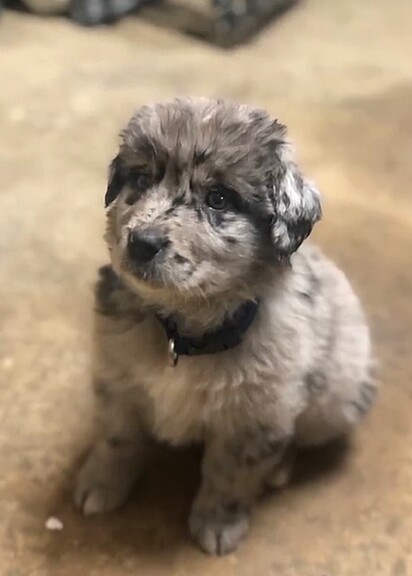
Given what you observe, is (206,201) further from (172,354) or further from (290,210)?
(172,354)

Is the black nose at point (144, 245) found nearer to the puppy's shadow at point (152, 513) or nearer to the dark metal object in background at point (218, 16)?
the puppy's shadow at point (152, 513)

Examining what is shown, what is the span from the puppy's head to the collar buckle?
0.15m

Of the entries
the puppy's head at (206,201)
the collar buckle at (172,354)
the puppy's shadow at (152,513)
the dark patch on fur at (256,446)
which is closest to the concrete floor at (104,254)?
the puppy's shadow at (152,513)

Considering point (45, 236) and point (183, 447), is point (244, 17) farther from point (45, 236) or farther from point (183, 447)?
point (183, 447)

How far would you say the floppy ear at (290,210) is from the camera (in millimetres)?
1442

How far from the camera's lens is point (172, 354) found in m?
1.58

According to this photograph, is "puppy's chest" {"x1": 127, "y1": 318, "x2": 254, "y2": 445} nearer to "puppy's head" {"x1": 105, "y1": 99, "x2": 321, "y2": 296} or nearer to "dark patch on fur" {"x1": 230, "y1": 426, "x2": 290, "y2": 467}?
"dark patch on fur" {"x1": 230, "y1": 426, "x2": 290, "y2": 467}

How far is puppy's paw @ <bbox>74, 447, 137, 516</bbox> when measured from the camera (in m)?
1.79

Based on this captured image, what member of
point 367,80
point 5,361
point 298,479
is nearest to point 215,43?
point 367,80

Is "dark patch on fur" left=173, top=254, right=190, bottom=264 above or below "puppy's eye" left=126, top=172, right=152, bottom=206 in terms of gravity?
below

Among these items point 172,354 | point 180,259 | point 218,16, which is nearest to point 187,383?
point 172,354

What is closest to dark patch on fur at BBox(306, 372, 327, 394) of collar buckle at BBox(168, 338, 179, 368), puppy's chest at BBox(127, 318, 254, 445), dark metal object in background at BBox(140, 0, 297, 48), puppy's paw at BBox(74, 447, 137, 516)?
puppy's chest at BBox(127, 318, 254, 445)

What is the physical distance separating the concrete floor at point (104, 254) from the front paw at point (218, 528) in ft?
0.08

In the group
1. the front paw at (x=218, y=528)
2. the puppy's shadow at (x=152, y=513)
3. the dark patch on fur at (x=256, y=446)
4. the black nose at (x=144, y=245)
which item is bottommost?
the puppy's shadow at (x=152, y=513)
